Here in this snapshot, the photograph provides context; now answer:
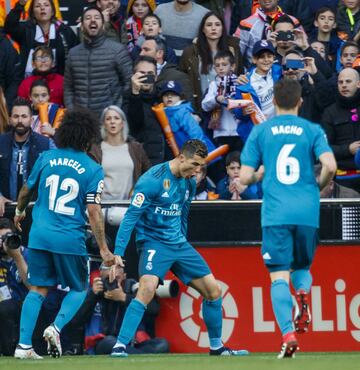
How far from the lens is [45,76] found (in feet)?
53.0

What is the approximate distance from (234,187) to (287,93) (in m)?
4.24

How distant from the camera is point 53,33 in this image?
54.3 ft

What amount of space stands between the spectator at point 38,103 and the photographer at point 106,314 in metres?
2.49

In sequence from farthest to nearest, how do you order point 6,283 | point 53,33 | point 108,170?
point 53,33 < point 108,170 < point 6,283

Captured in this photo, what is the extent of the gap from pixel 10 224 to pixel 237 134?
3.21 m

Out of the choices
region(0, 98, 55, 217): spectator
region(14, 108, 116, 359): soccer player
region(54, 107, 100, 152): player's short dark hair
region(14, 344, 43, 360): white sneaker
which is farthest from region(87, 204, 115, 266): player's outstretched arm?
region(0, 98, 55, 217): spectator

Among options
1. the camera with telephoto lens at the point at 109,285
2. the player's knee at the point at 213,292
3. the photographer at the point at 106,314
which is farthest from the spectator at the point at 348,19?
the player's knee at the point at 213,292

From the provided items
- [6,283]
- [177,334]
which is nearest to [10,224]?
[6,283]

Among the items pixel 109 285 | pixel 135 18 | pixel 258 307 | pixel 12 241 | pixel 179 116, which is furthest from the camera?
pixel 135 18

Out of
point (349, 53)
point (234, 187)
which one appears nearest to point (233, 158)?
point (234, 187)

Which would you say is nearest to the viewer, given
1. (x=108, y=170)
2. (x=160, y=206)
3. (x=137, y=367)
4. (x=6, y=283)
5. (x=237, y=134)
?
(x=137, y=367)

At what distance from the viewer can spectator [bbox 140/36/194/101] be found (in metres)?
15.4

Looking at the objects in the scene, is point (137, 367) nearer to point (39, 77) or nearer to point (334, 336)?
point (334, 336)

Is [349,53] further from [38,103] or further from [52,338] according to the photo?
[52,338]
